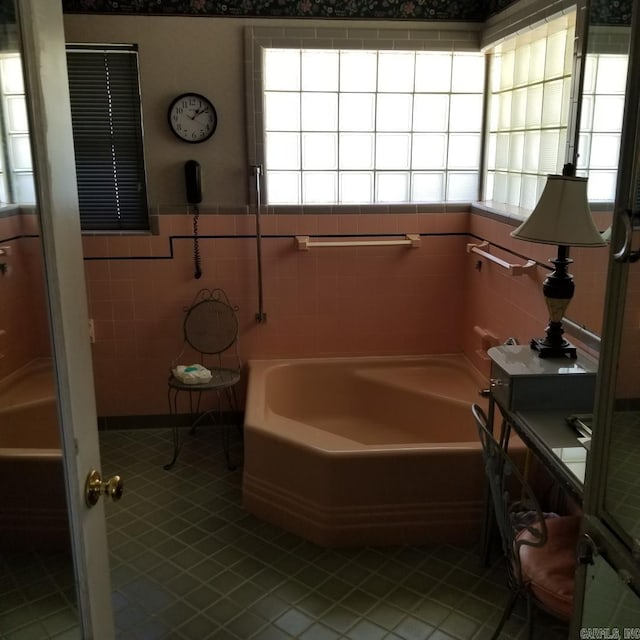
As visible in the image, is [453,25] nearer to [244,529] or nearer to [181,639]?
[244,529]

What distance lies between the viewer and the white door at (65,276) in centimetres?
107

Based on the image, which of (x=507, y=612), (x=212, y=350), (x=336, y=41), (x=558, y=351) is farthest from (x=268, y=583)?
(x=336, y=41)

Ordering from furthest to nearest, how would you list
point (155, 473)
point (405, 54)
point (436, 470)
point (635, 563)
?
point (405, 54), point (155, 473), point (436, 470), point (635, 563)

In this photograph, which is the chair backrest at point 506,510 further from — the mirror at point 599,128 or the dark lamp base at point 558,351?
the mirror at point 599,128

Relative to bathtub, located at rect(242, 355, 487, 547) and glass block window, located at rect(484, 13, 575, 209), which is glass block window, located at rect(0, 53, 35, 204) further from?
glass block window, located at rect(484, 13, 575, 209)

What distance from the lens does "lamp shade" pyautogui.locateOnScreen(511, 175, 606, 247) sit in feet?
7.23

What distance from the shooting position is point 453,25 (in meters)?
3.62

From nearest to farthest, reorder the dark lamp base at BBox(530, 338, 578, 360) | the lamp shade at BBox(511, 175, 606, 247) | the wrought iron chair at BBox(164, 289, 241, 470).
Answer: the lamp shade at BBox(511, 175, 606, 247)
the dark lamp base at BBox(530, 338, 578, 360)
the wrought iron chair at BBox(164, 289, 241, 470)

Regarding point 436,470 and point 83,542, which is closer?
point 83,542

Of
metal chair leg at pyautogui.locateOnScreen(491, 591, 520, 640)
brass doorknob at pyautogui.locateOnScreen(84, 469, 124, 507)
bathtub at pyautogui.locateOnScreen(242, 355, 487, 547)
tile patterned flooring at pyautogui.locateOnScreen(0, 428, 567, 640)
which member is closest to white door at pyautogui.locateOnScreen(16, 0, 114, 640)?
brass doorknob at pyautogui.locateOnScreen(84, 469, 124, 507)

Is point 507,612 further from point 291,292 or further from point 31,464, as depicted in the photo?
point 291,292

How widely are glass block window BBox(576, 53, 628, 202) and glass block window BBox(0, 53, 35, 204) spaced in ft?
6.43

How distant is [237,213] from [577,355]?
6.88 ft

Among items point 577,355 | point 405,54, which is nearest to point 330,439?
point 577,355
